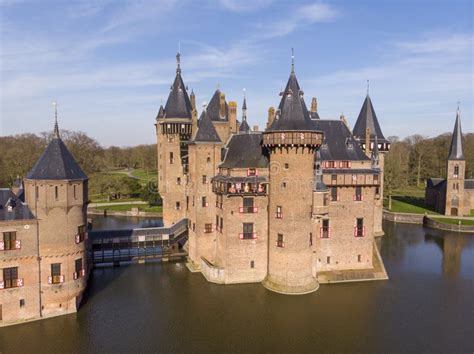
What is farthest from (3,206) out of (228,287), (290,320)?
(290,320)

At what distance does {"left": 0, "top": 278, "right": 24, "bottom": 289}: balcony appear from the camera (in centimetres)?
2192

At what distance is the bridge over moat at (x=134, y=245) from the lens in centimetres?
3431

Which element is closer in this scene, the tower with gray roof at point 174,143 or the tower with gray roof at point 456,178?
the tower with gray roof at point 174,143

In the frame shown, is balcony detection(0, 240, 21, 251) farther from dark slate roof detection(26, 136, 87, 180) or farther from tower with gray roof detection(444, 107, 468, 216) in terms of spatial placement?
tower with gray roof detection(444, 107, 468, 216)

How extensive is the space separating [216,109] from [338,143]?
11361mm

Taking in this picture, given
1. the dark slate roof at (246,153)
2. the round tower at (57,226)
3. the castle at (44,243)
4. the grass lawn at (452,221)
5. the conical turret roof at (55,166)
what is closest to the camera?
the castle at (44,243)

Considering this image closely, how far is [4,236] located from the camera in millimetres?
22203

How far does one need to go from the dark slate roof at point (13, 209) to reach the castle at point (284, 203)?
39.2ft

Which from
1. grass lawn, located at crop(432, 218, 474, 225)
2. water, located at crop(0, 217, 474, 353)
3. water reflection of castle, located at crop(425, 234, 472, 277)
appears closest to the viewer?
water, located at crop(0, 217, 474, 353)

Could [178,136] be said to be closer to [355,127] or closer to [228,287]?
[228,287]

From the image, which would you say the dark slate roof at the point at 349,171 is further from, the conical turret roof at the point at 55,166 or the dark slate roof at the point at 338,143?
the conical turret roof at the point at 55,166

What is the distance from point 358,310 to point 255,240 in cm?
834

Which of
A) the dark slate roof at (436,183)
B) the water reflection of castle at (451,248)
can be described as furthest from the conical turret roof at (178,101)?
the dark slate roof at (436,183)

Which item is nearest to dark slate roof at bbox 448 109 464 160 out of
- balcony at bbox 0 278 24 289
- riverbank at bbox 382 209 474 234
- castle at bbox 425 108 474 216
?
castle at bbox 425 108 474 216
